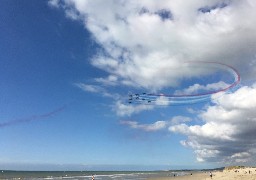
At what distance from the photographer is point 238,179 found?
69.2 meters

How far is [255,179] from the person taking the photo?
6216 cm

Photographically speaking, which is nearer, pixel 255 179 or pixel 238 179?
pixel 255 179

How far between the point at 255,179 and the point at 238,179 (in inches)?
293
